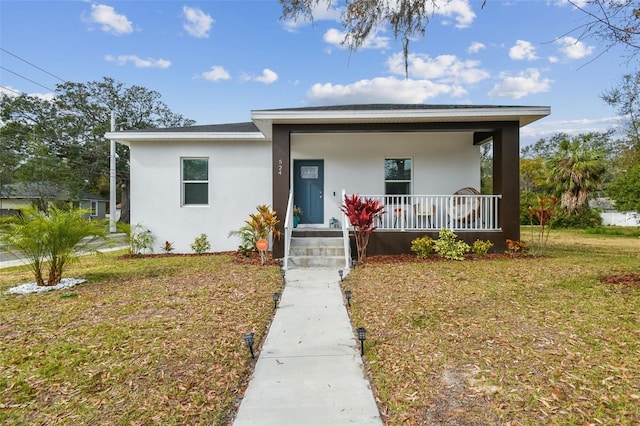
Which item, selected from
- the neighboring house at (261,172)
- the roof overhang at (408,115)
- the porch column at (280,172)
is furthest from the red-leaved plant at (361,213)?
the neighboring house at (261,172)

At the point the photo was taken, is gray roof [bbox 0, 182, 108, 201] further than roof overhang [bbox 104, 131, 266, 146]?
Yes

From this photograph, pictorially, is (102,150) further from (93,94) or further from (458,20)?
(458,20)

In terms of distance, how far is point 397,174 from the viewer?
977 centimetres

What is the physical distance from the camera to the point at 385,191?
9719mm

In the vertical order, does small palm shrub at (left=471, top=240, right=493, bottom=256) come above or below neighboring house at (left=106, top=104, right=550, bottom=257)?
below

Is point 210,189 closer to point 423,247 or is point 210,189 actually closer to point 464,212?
point 423,247

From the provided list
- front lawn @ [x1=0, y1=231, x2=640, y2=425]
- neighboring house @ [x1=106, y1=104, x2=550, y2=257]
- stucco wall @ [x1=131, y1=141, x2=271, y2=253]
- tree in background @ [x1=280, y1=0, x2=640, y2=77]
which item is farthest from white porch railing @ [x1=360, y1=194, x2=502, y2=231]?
tree in background @ [x1=280, y1=0, x2=640, y2=77]

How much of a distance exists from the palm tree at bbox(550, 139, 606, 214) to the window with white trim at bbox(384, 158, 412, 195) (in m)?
13.3

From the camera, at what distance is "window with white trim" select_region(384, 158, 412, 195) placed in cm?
974

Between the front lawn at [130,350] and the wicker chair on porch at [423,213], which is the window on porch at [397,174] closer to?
the wicker chair on porch at [423,213]

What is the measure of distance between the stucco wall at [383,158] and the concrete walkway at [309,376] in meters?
5.57

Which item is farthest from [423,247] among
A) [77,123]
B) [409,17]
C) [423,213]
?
[77,123]

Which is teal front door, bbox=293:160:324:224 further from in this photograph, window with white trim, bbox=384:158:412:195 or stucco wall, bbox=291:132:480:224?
window with white trim, bbox=384:158:412:195

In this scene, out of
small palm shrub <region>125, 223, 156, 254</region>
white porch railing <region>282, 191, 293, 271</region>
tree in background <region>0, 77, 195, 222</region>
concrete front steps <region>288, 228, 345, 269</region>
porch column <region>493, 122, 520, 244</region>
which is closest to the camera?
white porch railing <region>282, 191, 293, 271</region>
